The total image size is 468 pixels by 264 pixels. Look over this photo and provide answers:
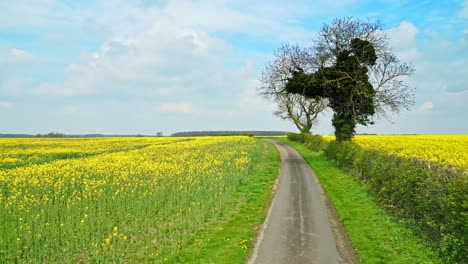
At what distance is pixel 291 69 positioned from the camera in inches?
1737

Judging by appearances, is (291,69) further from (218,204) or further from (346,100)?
(218,204)

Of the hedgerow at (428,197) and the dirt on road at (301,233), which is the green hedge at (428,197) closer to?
the hedgerow at (428,197)

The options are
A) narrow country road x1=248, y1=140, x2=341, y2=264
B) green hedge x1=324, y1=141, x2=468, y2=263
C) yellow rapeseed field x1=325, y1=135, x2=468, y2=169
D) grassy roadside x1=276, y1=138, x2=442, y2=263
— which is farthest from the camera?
yellow rapeseed field x1=325, y1=135, x2=468, y2=169

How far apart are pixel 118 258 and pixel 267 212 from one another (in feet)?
24.3

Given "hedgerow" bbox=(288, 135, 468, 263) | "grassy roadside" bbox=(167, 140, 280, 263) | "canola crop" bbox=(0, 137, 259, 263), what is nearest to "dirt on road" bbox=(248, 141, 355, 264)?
"grassy roadside" bbox=(167, 140, 280, 263)

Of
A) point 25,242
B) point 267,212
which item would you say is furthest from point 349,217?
point 25,242

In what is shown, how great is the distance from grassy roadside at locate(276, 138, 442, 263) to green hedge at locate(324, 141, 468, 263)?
1.63 feet

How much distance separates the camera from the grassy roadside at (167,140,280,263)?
11242mm

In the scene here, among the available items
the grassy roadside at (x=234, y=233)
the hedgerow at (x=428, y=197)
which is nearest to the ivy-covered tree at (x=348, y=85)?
the hedgerow at (x=428, y=197)

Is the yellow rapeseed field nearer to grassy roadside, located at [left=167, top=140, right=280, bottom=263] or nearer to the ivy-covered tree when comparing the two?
the ivy-covered tree

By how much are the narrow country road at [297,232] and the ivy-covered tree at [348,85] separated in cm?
1936

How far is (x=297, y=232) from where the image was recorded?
13445mm

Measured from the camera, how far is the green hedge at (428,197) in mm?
10711

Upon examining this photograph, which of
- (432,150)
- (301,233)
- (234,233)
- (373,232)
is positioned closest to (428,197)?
(373,232)
